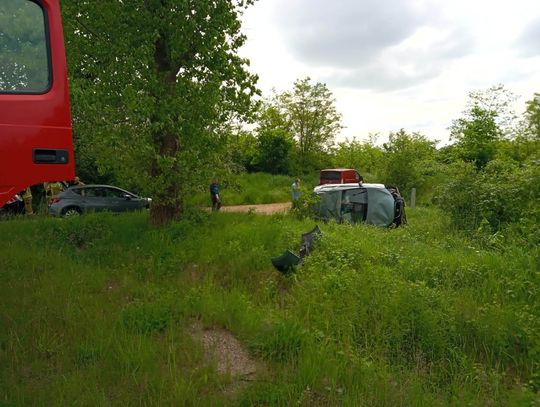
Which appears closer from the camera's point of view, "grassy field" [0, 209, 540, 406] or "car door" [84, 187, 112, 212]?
"grassy field" [0, 209, 540, 406]

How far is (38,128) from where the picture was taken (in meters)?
3.10

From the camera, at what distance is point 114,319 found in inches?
195

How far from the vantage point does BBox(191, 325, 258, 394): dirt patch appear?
3952 millimetres

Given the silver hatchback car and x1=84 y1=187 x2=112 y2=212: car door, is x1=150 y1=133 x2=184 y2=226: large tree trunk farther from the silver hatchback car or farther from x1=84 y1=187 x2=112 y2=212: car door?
x1=84 y1=187 x2=112 y2=212: car door

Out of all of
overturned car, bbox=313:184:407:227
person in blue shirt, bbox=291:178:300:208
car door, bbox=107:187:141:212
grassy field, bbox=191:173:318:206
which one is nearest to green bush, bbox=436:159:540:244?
overturned car, bbox=313:184:407:227

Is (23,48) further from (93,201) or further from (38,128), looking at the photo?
(93,201)

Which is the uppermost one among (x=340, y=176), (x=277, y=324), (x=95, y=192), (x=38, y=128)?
(x=38, y=128)

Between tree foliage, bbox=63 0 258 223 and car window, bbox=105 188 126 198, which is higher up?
tree foliage, bbox=63 0 258 223

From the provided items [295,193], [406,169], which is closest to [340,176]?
[406,169]

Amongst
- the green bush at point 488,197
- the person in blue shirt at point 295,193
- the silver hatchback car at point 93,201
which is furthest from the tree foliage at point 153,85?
the silver hatchback car at point 93,201

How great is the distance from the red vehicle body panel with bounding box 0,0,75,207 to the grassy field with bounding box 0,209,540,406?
6.06 feet

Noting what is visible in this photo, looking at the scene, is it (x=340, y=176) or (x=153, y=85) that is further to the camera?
(x=340, y=176)

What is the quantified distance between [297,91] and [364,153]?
1044 cm

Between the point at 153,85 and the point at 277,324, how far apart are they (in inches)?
222
